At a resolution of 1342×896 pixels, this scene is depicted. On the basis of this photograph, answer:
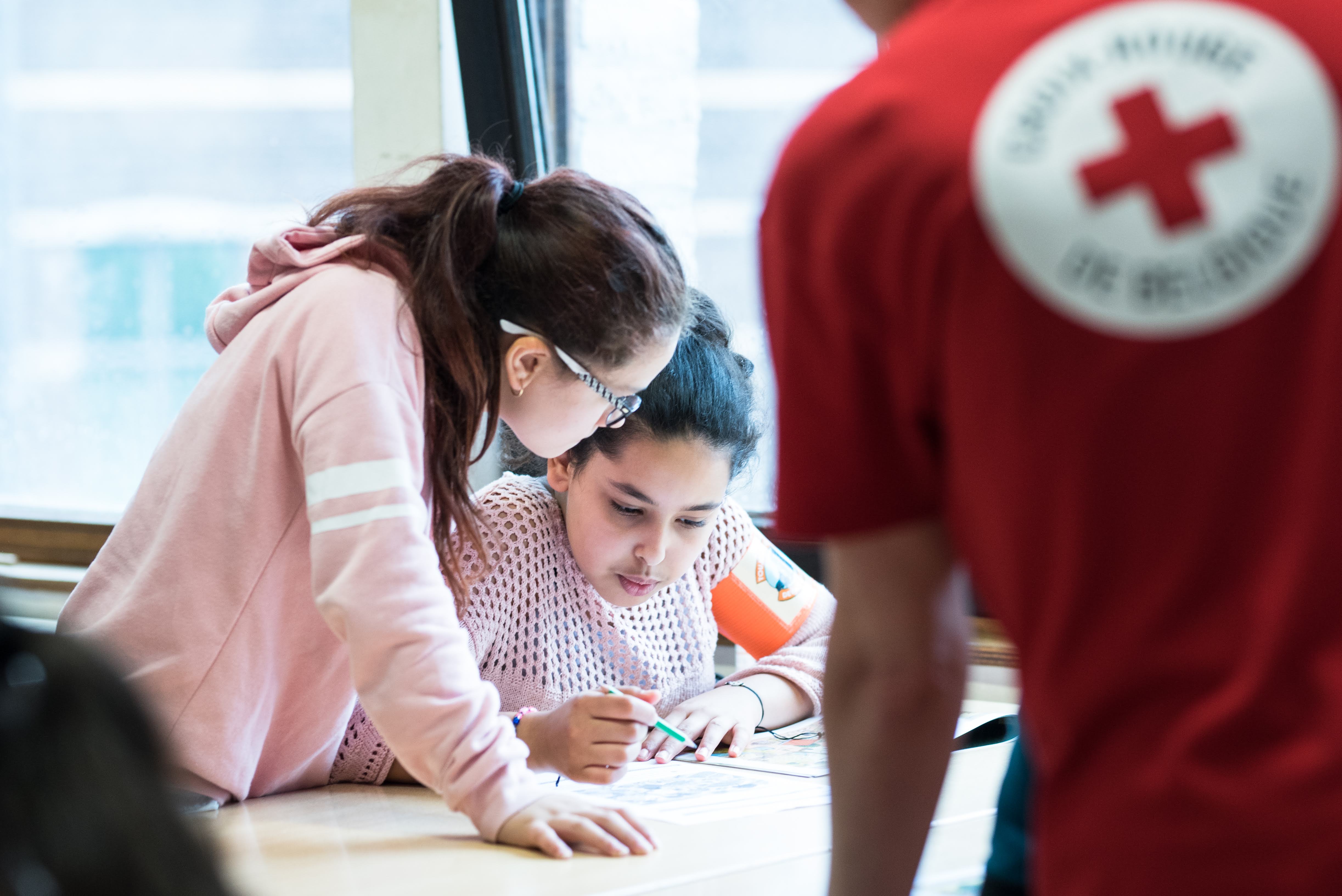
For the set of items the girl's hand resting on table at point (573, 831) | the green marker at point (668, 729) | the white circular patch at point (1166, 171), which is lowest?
the green marker at point (668, 729)

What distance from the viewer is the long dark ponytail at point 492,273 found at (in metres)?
1.18

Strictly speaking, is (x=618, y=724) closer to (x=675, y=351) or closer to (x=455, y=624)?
(x=455, y=624)

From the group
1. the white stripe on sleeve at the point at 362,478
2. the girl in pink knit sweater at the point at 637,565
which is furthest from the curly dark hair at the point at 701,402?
the white stripe on sleeve at the point at 362,478

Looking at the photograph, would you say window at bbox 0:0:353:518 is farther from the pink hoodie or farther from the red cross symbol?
the red cross symbol

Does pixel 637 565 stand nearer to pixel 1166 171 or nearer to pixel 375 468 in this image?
pixel 375 468

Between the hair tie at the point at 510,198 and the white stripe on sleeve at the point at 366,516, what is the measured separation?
1.27 feet

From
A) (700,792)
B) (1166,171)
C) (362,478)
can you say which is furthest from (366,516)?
(1166,171)

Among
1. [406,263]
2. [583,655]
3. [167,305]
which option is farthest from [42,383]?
[406,263]

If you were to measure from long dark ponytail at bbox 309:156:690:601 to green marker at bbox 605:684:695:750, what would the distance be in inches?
7.9

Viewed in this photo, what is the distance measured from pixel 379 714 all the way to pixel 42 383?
2.36 metres

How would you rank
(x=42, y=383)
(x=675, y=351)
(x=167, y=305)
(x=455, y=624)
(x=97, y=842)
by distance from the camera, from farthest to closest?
(x=42, y=383), (x=167, y=305), (x=675, y=351), (x=455, y=624), (x=97, y=842)

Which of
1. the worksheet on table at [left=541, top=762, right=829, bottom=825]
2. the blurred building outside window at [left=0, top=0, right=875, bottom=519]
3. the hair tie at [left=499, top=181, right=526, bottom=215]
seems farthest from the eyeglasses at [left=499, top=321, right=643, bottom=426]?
the blurred building outside window at [left=0, top=0, right=875, bottom=519]

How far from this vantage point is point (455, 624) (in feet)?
3.41

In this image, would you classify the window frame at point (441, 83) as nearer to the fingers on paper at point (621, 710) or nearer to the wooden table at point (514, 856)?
the fingers on paper at point (621, 710)
